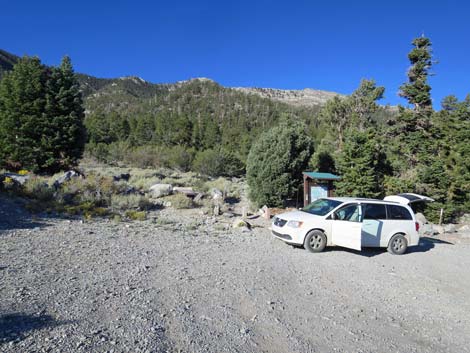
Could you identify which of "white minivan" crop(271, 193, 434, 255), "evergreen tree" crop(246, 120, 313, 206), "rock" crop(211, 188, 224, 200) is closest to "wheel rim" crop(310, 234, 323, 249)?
"white minivan" crop(271, 193, 434, 255)

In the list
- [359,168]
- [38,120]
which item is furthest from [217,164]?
[359,168]

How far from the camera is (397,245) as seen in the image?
8969 millimetres

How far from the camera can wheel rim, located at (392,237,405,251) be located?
8944 millimetres

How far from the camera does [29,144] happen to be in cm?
1900

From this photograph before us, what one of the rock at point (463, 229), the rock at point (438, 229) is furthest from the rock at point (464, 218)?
the rock at point (438, 229)

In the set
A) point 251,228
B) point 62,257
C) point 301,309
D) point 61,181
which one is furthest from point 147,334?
point 61,181

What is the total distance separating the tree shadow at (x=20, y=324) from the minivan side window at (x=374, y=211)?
8.07m

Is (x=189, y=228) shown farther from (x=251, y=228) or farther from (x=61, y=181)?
(x=61, y=181)

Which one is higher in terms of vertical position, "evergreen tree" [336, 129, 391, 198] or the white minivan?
"evergreen tree" [336, 129, 391, 198]

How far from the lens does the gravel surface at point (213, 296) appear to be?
12.0ft

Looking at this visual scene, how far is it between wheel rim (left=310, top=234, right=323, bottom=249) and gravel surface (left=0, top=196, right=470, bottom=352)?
38cm

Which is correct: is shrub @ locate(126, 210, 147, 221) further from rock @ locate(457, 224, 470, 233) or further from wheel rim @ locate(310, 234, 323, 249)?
rock @ locate(457, 224, 470, 233)

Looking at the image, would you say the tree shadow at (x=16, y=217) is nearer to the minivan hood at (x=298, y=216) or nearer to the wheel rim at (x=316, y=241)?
the minivan hood at (x=298, y=216)

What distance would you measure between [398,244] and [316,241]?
2820mm
